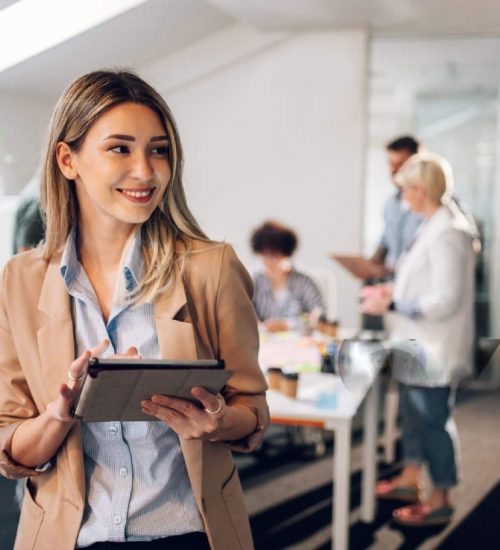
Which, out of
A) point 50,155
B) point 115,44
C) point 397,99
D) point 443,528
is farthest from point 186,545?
point 397,99

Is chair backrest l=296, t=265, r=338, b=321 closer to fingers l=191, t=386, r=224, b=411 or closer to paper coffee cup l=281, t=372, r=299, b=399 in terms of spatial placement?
paper coffee cup l=281, t=372, r=299, b=399

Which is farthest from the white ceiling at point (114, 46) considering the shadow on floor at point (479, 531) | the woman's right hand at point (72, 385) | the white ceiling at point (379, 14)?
the shadow on floor at point (479, 531)

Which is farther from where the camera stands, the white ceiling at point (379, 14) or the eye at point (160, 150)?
the white ceiling at point (379, 14)

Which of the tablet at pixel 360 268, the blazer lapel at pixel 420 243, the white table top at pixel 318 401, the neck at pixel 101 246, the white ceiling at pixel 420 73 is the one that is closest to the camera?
the neck at pixel 101 246

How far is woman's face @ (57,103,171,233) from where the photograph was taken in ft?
3.36

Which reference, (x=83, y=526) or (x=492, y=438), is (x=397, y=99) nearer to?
(x=492, y=438)

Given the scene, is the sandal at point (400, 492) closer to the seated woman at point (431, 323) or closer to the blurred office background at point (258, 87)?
the seated woman at point (431, 323)

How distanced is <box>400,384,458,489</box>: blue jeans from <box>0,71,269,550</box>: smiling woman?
6.40 ft

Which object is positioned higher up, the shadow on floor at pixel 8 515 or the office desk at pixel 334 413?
the office desk at pixel 334 413

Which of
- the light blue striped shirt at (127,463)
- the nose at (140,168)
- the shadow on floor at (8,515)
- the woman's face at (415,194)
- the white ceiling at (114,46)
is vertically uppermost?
the white ceiling at (114,46)

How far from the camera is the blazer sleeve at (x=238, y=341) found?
104cm

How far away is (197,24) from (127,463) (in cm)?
98

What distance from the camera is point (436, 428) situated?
2936mm

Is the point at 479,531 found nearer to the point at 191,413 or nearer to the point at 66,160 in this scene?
the point at 191,413
